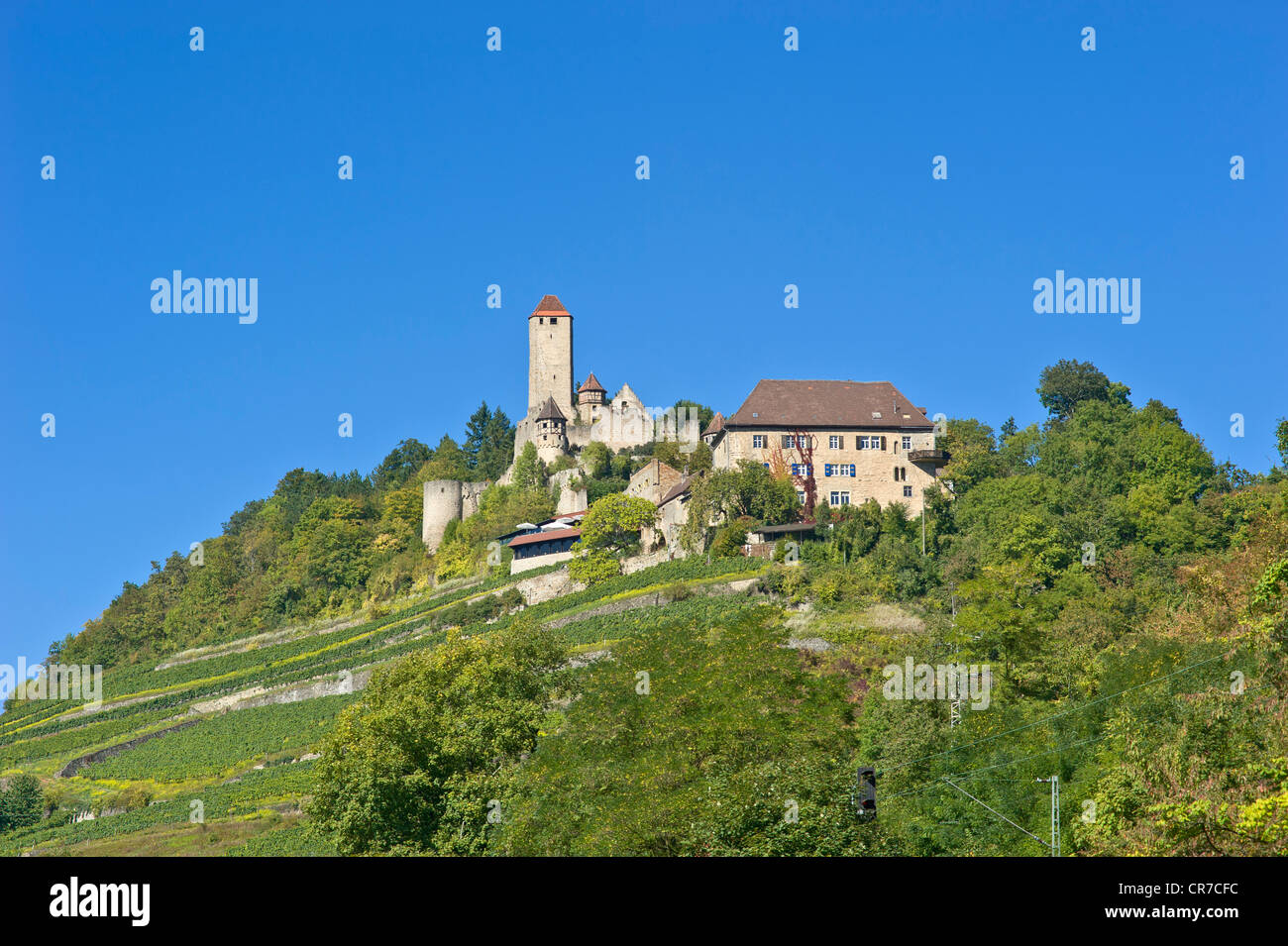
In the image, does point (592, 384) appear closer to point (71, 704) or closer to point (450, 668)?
point (71, 704)

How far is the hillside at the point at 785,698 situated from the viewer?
3130cm

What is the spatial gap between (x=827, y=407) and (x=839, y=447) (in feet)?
10.7

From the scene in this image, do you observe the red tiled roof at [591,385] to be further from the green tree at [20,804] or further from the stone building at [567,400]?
the green tree at [20,804]

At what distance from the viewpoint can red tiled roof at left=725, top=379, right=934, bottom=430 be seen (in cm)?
8188

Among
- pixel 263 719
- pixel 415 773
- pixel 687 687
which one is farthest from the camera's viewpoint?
pixel 263 719

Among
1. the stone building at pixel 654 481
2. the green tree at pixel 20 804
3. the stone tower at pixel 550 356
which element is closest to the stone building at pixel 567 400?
the stone tower at pixel 550 356

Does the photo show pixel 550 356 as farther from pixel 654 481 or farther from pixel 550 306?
pixel 654 481

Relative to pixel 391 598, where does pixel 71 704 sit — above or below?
below

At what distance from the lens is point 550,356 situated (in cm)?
11656

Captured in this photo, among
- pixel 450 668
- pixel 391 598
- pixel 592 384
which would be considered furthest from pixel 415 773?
pixel 592 384

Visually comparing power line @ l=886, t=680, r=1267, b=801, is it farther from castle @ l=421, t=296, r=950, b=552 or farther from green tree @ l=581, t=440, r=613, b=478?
green tree @ l=581, t=440, r=613, b=478

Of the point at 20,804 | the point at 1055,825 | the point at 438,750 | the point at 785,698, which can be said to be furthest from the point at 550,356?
the point at 1055,825
